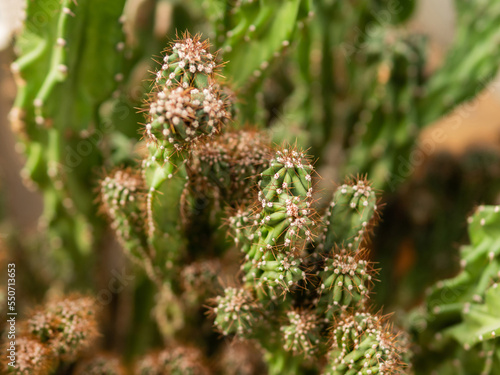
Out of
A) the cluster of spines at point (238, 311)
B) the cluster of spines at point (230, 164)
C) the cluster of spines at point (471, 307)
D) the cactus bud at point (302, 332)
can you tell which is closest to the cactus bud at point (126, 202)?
the cluster of spines at point (230, 164)

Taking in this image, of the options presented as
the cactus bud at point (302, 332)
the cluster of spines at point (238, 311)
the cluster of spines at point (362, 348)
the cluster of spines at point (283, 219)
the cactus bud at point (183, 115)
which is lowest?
the cluster of spines at point (362, 348)

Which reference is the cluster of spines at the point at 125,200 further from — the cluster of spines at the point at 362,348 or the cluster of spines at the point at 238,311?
the cluster of spines at the point at 362,348

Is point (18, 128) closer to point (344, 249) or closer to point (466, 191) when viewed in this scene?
point (344, 249)

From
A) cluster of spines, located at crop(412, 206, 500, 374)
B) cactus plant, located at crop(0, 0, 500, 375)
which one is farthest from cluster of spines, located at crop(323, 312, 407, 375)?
cluster of spines, located at crop(412, 206, 500, 374)

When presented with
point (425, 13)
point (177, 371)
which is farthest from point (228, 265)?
point (425, 13)

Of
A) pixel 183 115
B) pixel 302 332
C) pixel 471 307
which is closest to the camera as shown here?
pixel 183 115

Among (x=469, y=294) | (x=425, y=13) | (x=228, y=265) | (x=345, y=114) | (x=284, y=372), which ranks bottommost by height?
(x=284, y=372)

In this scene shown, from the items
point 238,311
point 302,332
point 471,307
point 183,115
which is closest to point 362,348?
point 302,332

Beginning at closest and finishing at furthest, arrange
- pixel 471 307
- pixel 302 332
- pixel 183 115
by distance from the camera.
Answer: pixel 183 115 < pixel 302 332 < pixel 471 307

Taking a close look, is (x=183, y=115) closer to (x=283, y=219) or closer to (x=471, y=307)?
(x=283, y=219)
